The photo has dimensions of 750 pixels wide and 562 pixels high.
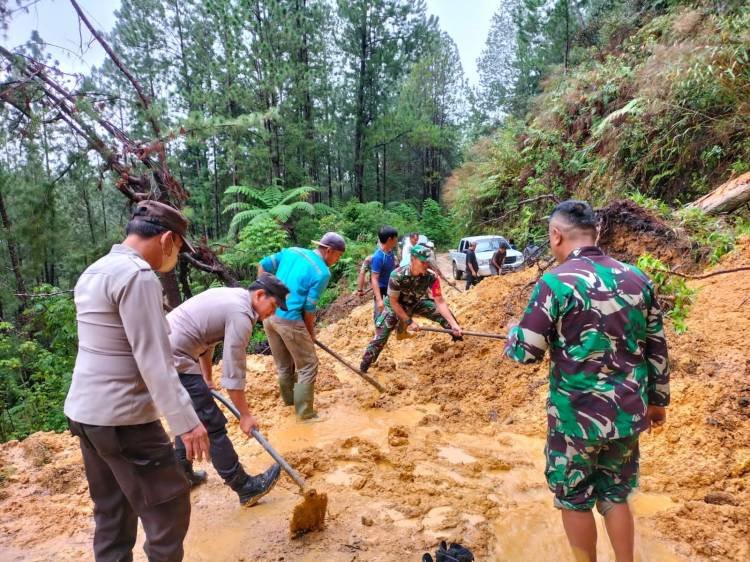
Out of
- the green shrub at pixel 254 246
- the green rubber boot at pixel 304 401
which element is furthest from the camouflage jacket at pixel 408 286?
the green shrub at pixel 254 246

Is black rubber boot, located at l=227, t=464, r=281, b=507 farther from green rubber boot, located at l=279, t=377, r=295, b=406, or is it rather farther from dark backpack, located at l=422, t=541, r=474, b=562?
green rubber boot, located at l=279, t=377, r=295, b=406

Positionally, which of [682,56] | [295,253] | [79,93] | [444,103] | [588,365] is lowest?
[588,365]

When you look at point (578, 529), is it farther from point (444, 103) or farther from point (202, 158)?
point (444, 103)

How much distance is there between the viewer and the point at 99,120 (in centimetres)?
582

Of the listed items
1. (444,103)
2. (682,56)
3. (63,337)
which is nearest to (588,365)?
(682,56)

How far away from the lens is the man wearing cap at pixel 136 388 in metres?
1.89

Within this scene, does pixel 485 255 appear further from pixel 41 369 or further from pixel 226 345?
pixel 226 345

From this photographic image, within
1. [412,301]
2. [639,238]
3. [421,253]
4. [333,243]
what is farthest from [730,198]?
[333,243]

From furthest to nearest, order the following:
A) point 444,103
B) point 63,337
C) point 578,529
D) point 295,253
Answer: point 444,103, point 63,337, point 295,253, point 578,529

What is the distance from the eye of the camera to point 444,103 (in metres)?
33.8

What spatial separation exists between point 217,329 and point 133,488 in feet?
3.83

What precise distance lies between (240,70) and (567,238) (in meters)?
18.8

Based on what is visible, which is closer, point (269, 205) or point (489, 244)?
point (489, 244)

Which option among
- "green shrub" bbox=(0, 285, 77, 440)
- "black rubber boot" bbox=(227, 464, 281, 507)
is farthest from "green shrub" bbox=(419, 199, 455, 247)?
"black rubber boot" bbox=(227, 464, 281, 507)
